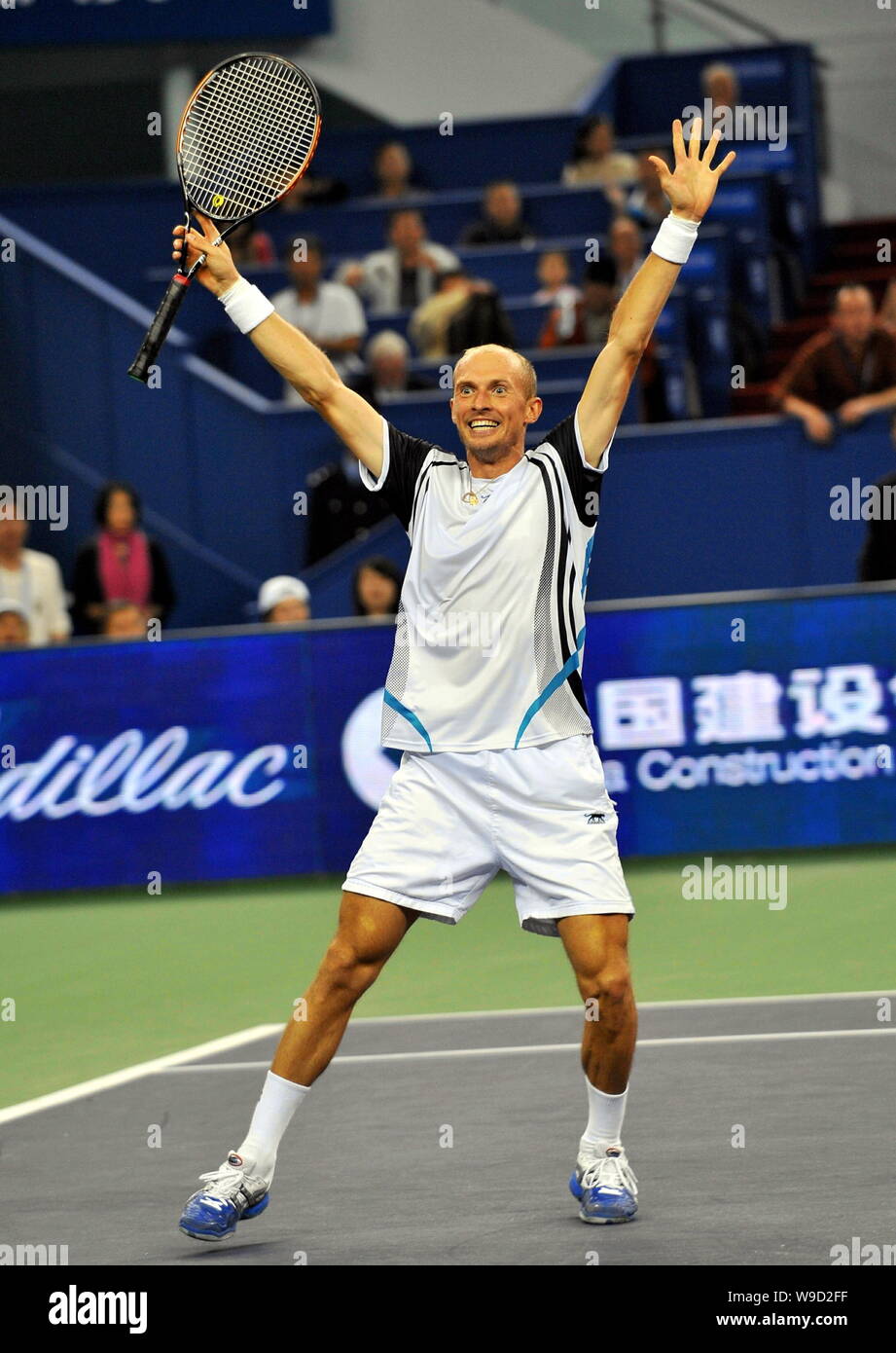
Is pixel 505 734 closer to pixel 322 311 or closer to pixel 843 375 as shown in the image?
pixel 843 375

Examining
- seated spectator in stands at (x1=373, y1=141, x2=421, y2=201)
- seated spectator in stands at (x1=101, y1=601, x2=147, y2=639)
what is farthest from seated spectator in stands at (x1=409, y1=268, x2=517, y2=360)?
seated spectator in stands at (x1=101, y1=601, x2=147, y2=639)

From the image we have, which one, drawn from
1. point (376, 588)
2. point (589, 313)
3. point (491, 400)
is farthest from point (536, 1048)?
point (589, 313)

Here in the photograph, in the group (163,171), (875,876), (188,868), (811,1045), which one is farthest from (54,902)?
(163,171)

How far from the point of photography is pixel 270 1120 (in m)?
5.94

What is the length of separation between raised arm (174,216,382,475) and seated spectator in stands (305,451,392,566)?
895 centimetres

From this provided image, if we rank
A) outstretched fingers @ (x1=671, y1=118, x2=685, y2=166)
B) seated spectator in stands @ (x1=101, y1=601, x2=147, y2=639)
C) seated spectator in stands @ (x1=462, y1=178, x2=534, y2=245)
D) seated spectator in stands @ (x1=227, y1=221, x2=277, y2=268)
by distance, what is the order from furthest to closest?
seated spectator in stands @ (x1=227, y1=221, x2=277, y2=268) → seated spectator in stands @ (x1=462, y1=178, x2=534, y2=245) → seated spectator in stands @ (x1=101, y1=601, x2=147, y2=639) → outstretched fingers @ (x1=671, y1=118, x2=685, y2=166)

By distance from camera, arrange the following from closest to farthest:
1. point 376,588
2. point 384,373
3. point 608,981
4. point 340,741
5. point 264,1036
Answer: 1. point 608,981
2. point 264,1036
3. point 340,741
4. point 376,588
5. point 384,373

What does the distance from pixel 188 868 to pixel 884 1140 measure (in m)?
6.28

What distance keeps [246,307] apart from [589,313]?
1015cm

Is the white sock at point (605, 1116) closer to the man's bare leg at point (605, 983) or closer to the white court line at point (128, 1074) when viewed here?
the man's bare leg at point (605, 983)

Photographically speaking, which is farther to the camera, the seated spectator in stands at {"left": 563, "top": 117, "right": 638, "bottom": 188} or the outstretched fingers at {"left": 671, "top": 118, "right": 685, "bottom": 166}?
the seated spectator in stands at {"left": 563, "top": 117, "right": 638, "bottom": 188}

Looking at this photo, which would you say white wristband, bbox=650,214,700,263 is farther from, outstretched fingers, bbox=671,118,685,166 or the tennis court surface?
the tennis court surface

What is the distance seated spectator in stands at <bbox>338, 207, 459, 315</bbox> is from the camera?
1695 centimetres

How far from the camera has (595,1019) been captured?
5969 millimetres
